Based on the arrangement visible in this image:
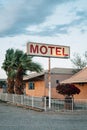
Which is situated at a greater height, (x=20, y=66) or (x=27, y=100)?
(x=20, y=66)

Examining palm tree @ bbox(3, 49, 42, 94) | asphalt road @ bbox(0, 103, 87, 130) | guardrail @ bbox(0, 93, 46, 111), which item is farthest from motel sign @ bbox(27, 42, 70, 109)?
asphalt road @ bbox(0, 103, 87, 130)

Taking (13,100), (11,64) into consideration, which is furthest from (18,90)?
(11,64)

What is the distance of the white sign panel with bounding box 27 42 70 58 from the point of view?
100 feet

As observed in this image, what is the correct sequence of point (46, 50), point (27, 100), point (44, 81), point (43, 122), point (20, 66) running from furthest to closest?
point (44, 81), point (20, 66), point (27, 100), point (46, 50), point (43, 122)

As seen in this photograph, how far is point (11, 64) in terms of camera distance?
133 ft

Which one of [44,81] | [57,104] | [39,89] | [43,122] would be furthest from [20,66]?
[43,122]

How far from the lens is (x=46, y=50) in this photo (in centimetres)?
3078

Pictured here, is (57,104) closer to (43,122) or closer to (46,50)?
(46,50)

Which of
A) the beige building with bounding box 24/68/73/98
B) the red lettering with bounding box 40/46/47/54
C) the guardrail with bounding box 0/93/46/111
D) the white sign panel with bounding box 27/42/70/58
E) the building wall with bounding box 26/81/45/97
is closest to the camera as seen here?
the guardrail with bounding box 0/93/46/111

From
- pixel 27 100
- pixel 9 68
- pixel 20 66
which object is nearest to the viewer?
pixel 27 100

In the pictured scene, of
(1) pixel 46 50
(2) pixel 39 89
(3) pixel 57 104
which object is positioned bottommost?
(3) pixel 57 104

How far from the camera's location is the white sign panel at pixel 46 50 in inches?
1200

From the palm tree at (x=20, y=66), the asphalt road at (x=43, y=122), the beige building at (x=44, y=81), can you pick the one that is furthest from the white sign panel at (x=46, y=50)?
the beige building at (x=44, y=81)

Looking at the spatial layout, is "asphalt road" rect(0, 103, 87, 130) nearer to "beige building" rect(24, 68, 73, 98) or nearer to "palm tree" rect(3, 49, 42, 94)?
"palm tree" rect(3, 49, 42, 94)
